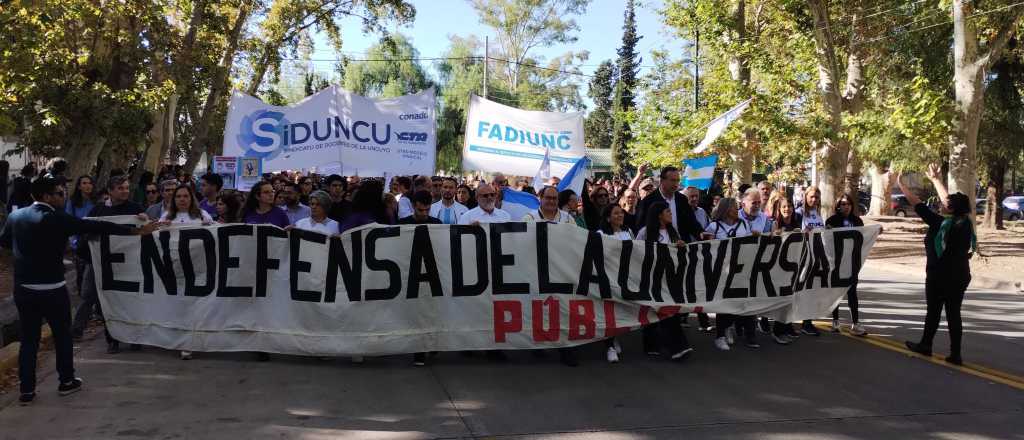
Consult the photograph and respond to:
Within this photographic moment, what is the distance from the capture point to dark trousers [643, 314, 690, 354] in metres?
7.58

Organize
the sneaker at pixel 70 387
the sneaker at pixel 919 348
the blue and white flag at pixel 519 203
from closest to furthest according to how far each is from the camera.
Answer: the sneaker at pixel 70 387
the sneaker at pixel 919 348
the blue and white flag at pixel 519 203

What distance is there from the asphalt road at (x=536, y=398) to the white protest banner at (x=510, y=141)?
5962mm

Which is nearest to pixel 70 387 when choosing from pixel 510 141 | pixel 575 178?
pixel 575 178

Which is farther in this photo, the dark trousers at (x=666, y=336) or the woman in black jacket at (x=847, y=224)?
the woman in black jacket at (x=847, y=224)

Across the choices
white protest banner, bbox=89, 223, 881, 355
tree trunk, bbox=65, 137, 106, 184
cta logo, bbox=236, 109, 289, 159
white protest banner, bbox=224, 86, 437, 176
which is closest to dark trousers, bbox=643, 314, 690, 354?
white protest banner, bbox=89, 223, 881, 355

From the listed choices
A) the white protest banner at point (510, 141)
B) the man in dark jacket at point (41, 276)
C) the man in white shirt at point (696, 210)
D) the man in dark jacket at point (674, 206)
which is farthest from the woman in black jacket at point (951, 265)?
the man in dark jacket at point (41, 276)

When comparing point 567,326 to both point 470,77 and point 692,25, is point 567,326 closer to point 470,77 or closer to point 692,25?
point 692,25

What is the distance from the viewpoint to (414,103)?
12.6 m

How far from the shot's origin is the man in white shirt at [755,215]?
8.64 meters

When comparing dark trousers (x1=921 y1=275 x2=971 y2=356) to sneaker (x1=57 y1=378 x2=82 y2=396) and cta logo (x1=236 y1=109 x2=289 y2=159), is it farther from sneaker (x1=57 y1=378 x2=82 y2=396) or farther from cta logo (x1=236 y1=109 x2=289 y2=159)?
cta logo (x1=236 y1=109 x2=289 y2=159)

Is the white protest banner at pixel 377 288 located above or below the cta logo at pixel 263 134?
below

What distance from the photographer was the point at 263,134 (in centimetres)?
1227

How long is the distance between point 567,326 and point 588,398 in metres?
1.31

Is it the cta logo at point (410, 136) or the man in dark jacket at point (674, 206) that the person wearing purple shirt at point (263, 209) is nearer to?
the man in dark jacket at point (674, 206)
